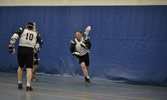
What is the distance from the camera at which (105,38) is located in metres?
16.9

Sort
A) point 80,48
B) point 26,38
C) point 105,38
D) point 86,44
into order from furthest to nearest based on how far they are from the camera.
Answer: point 105,38
point 80,48
point 86,44
point 26,38

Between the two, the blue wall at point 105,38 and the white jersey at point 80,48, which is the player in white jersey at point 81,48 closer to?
the white jersey at point 80,48

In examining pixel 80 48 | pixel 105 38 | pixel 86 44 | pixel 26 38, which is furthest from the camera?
pixel 105 38

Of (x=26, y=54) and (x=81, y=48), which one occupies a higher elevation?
(x=26, y=54)

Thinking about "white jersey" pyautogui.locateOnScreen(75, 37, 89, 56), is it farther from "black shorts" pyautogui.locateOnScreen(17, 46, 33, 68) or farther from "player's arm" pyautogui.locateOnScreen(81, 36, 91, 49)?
"black shorts" pyautogui.locateOnScreen(17, 46, 33, 68)

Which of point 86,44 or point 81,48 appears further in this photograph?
point 81,48

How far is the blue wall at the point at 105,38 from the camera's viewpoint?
15.6 meters

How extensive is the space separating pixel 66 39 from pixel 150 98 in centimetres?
847

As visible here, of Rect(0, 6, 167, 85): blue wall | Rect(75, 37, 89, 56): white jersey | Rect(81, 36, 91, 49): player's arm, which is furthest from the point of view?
Rect(0, 6, 167, 85): blue wall

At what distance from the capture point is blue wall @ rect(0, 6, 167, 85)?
15.6 m

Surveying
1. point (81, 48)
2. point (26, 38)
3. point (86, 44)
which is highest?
point (26, 38)

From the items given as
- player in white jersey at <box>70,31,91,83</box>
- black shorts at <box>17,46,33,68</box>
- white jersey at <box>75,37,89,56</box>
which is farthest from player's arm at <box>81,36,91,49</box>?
black shorts at <box>17,46,33,68</box>

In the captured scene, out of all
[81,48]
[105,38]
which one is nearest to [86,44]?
[81,48]

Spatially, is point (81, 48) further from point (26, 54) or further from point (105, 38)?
point (26, 54)
